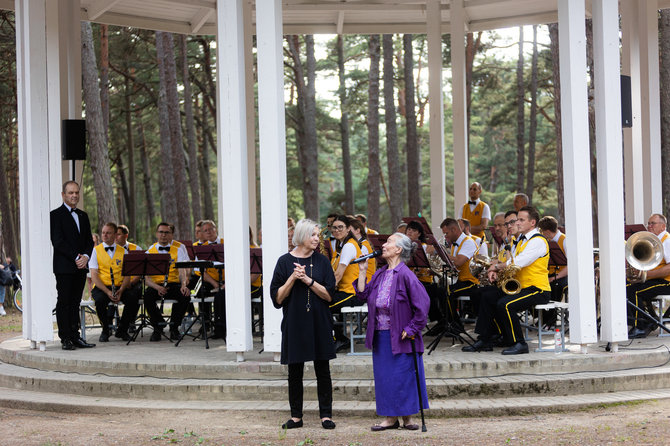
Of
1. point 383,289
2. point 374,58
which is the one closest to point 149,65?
point 374,58

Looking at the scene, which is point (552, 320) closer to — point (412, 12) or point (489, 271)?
point (489, 271)

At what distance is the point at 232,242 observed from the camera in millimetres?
9469

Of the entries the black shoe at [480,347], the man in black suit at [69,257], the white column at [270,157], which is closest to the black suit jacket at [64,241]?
the man in black suit at [69,257]

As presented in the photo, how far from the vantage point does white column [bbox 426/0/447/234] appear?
1609cm

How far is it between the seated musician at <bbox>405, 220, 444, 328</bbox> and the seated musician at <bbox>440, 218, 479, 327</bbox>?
A: 8.7 inches

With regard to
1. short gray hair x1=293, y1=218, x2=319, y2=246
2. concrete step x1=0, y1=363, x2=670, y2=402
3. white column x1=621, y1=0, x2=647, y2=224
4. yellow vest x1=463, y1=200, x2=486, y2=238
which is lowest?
concrete step x1=0, y1=363, x2=670, y2=402

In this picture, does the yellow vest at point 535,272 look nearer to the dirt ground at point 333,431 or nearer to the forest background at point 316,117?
the dirt ground at point 333,431

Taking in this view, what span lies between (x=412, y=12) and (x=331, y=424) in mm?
11618

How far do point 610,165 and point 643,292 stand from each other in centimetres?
239

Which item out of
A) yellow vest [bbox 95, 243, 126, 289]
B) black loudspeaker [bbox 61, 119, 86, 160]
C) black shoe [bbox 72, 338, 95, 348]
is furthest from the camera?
black loudspeaker [bbox 61, 119, 86, 160]

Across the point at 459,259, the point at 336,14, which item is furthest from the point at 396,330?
the point at 336,14

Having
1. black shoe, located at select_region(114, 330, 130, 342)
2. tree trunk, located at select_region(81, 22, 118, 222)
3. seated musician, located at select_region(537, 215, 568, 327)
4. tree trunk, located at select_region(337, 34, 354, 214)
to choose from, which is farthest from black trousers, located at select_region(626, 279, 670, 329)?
tree trunk, located at select_region(337, 34, 354, 214)

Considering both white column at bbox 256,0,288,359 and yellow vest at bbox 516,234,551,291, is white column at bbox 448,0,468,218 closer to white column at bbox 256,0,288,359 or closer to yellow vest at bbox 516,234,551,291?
yellow vest at bbox 516,234,551,291

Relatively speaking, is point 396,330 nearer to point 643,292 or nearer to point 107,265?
point 643,292
